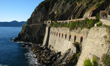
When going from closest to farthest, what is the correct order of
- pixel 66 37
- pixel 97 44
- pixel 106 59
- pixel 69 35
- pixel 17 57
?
pixel 106 59
pixel 97 44
pixel 69 35
pixel 66 37
pixel 17 57

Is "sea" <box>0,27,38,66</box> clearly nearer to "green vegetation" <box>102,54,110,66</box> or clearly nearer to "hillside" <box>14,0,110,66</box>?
"hillside" <box>14,0,110,66</box>

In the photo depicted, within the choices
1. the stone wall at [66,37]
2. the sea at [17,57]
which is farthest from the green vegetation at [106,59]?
the sea at [17,57]

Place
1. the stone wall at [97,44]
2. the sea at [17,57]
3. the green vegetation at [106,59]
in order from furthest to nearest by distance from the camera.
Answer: the sea at [17,57] → the stone wall at [97,44] → the green vegetation at [106,59]

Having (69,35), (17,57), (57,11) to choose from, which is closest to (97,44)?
(69,35)

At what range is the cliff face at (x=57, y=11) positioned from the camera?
37.4 m

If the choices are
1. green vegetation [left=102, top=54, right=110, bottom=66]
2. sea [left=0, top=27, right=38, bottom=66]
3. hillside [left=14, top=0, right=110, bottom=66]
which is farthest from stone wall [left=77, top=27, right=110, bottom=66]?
sea [left=0, top=27, right=38, bottom=66]

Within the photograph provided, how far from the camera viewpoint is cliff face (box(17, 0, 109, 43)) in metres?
37.4

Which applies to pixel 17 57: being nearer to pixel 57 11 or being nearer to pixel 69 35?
pixel 69 35

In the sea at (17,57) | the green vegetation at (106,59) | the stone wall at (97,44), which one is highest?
the stone wall at (97,44)

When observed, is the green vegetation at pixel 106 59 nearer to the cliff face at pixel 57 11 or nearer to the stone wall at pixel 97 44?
the stone wall at pixel 97 44

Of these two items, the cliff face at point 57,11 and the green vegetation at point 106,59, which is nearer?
the green vegetation at point 106,59

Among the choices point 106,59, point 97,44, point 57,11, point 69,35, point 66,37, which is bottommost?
point 106,59

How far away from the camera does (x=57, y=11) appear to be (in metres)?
55.6

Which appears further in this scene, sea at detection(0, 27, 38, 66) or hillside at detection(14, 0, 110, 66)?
sea at detection(0, 27, 38, 66)
